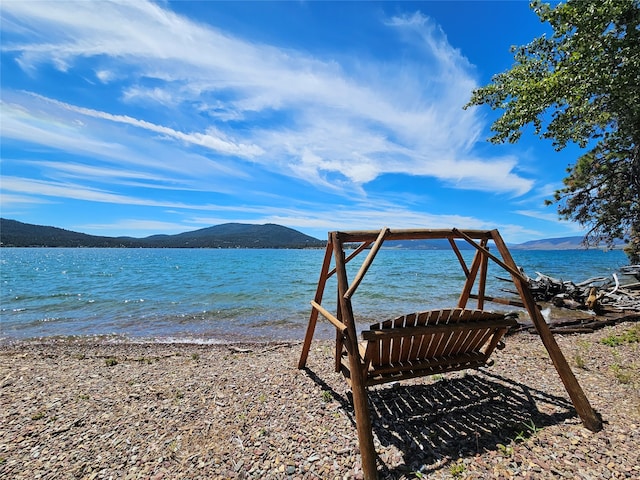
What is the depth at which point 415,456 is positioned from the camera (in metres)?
3.65

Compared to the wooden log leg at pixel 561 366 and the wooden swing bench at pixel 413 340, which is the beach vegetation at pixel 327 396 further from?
the wooden log leg at pixel 561 366

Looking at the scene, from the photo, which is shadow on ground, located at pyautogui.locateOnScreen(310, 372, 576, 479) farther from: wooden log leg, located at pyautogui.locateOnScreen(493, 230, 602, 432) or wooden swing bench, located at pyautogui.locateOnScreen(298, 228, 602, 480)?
wooden swing bench, located at pyautogui.locateOnScreen(298, 228, 602, 480)

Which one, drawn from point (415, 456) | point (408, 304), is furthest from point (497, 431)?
point (408, 304)

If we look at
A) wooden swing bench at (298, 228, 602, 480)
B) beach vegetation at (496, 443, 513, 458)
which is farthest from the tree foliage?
beach vegetation at (496, 443, 513, 458)

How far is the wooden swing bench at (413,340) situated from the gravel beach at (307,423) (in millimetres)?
551

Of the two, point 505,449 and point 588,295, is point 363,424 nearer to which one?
point 505,449

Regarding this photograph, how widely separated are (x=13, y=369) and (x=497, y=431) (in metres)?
10.6

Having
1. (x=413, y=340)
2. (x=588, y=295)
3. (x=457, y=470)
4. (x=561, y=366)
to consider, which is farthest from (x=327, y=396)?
(x=588, y=295)

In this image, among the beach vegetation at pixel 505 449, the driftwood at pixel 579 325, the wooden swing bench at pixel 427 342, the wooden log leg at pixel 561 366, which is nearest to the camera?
the beach vegetation at pixel 505 449

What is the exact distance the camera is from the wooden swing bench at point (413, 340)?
3.72 m

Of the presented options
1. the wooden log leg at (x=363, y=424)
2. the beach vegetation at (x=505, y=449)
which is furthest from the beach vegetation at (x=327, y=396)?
the beach vegetation at (x=505, y=449)

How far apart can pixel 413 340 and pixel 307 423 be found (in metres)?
1.98

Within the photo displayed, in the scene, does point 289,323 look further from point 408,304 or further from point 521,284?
point 521,284

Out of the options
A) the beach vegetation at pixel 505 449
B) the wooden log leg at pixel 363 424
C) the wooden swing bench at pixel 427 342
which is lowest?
the beach vegetation at pixel 505 449
